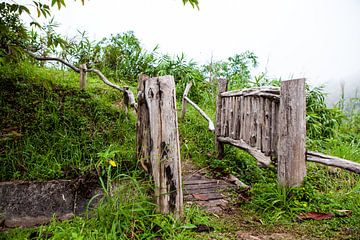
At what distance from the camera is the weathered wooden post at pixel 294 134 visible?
2.92 m

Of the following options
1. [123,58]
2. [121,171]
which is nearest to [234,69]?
[123,58]

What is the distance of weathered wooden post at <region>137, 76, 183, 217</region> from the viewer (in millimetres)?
2311

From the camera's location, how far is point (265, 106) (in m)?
3.49

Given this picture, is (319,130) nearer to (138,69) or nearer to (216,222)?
(216,222)

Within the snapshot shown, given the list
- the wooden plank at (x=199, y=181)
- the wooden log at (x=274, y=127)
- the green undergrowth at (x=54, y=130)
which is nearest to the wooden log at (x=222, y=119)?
the wooden plank at (x=199, y=181)

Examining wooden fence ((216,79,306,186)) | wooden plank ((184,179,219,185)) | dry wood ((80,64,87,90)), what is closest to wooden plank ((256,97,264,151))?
wooden fence ((216,79,306,186))

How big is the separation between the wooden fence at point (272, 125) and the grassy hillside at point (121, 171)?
0.96 feet

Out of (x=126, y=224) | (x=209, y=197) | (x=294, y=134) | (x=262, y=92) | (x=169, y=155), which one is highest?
(x=262, y=92)

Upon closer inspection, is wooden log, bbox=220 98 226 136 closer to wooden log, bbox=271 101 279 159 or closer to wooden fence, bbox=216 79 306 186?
wooden fence, bbox=216 79 306 186

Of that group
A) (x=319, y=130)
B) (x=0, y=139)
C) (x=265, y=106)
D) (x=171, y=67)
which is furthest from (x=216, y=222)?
(x=171, y=67)

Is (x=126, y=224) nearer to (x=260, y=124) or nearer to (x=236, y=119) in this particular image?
(x=260, y=124)

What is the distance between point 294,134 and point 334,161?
47 cm

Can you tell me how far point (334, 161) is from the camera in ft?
9.06

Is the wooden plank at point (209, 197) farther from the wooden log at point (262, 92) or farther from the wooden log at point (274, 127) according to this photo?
the wooden log at point (262, 92)
